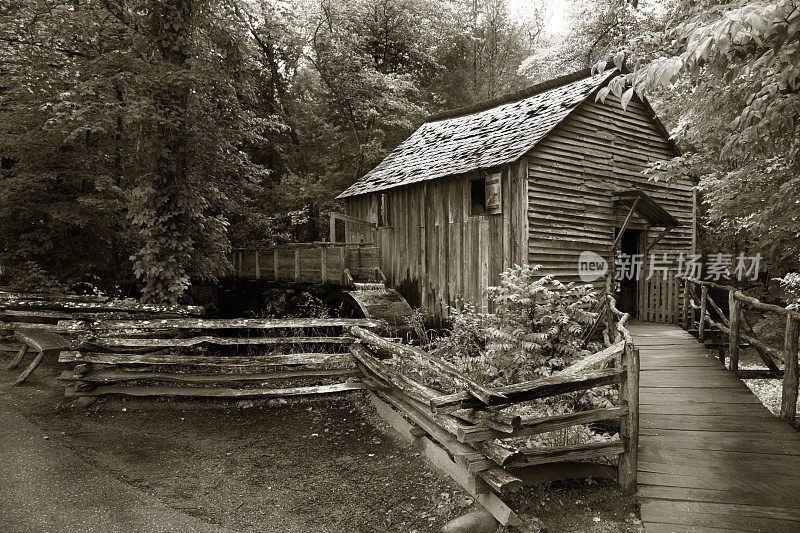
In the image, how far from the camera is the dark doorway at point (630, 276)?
520 inches

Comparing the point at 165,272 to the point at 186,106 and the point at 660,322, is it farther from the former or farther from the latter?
the point at 660,322

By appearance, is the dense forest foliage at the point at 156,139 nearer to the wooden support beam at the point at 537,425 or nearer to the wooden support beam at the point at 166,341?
the wooden support beam at the point at 166,341

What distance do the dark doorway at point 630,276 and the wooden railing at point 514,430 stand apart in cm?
862

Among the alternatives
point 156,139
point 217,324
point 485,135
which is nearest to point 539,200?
point 485,135

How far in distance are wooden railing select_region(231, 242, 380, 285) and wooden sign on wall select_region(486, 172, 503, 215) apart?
4.96 m

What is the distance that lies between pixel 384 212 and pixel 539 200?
578 centimetres

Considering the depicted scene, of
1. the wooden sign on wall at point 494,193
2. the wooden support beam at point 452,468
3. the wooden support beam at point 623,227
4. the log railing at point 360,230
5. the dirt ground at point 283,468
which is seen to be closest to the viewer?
the wooden support beam at point 452,468

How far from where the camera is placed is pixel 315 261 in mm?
15406

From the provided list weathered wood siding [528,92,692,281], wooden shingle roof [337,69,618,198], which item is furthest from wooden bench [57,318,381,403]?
wooden shingle roof [337,69,618,198]

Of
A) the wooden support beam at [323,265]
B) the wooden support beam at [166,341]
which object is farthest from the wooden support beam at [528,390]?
the wooden support beam at [323,265]

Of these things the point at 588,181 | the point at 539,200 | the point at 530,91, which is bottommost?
the point at 539,200

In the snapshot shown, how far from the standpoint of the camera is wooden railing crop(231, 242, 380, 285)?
588 inches

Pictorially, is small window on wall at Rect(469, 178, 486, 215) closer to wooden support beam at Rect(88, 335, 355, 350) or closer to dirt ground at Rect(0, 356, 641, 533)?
wooden support beam at Rect(88, 335, 355, 350)

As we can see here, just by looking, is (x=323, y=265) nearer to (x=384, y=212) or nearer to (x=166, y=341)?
(x=384, y=212)
